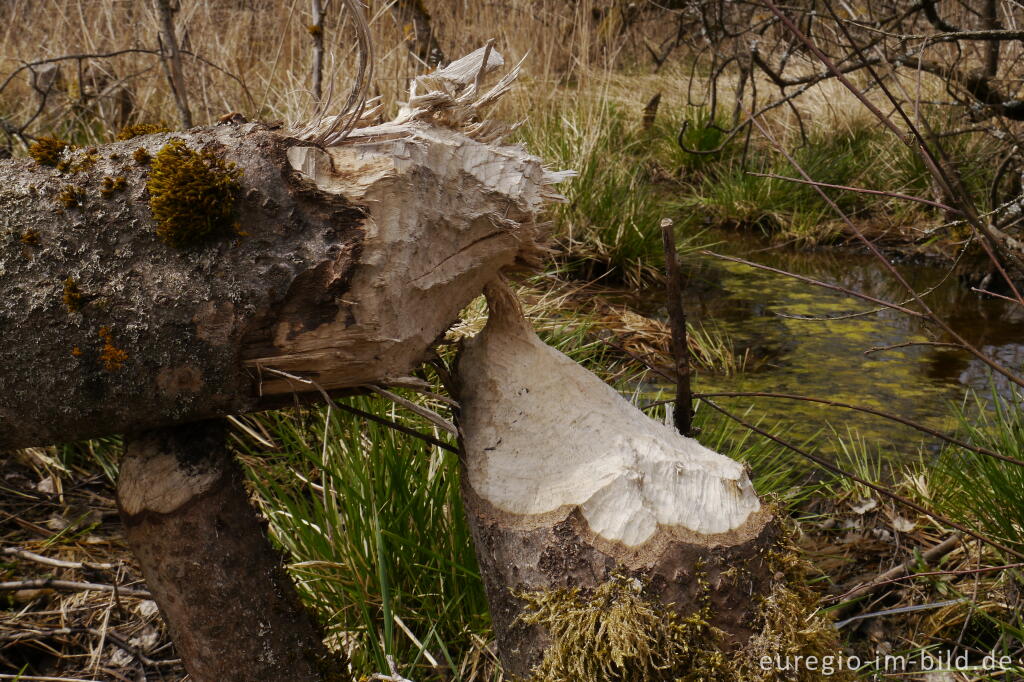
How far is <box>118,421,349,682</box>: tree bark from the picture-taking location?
56.9 inches

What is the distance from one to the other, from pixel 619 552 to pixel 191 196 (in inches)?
38.1

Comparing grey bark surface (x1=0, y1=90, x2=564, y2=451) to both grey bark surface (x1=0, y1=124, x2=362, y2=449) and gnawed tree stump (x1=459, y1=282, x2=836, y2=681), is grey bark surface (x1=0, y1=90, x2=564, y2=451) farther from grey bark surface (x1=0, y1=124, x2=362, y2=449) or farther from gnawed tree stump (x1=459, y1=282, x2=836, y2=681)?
gnawed tree stump (x1=459, y1=282, x2=836, y2=681)

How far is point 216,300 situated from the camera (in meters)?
1.32

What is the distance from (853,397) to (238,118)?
121 inches

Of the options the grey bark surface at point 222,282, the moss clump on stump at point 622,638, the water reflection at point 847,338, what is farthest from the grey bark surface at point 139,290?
the water reflection at point 847,338

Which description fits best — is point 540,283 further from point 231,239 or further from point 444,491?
point 231,239

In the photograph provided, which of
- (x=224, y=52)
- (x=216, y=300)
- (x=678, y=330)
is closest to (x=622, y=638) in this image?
(x=678, y=330)

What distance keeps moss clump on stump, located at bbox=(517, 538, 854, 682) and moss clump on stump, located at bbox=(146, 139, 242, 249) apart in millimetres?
874

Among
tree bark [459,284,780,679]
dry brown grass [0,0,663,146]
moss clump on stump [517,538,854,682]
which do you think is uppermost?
dry brown grass [0,0,663,146]

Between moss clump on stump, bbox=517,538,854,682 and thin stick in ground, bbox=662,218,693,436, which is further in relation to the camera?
thin stick in ground, bbox=662,218,693,436

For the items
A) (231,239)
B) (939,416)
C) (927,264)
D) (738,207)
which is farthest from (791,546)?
(738,207)

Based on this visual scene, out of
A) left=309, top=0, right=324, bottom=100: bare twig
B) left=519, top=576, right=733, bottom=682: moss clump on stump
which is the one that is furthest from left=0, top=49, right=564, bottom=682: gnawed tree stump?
left=309, top=0, right=324, bottom=100: bare twig

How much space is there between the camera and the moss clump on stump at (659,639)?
4.51 ft

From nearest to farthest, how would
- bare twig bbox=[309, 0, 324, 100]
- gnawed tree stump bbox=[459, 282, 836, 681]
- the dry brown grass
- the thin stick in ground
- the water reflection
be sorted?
1. gnawed tree stump bbox=[459, 282, 836, 681]
2. the thin stick in ground
3. bare twig bbox=[309, 0, 324, 100]
4. the water reflection
5. the dry brown grass
